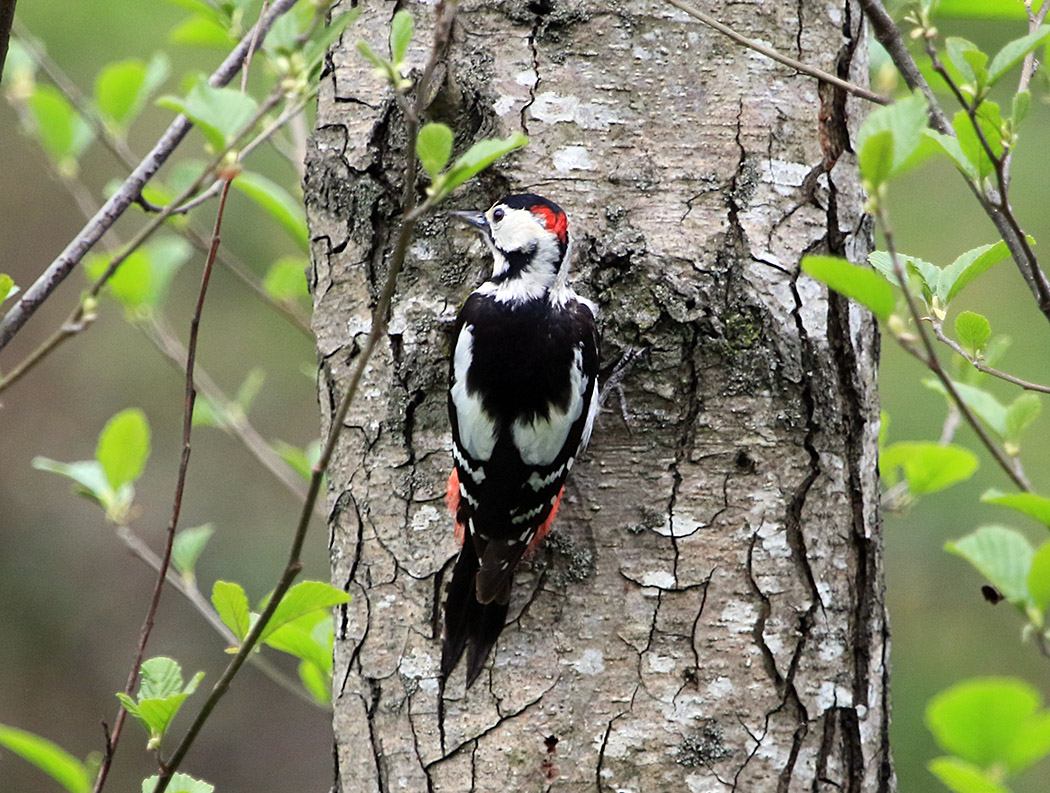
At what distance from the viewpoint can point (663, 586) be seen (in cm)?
164

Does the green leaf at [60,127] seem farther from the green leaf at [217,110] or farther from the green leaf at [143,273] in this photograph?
the green leaf at [217,110]

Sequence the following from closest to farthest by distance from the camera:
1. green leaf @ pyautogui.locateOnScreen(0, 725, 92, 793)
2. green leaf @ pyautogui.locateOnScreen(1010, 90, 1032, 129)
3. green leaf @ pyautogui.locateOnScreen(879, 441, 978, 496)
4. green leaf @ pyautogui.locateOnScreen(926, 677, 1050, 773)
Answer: green leaf @ pyautogui.locateOnScreen(926, 677, 1050, 773) < green leaf @ pyautogui.locateOnScreen(1010, 90, 1032, 129) < green leaf @ pyautogui.locateOnScreen(0, 725, 92, 793) < green leaf @ pyautogui.locateOnScreen(879, 441, 978, 496)

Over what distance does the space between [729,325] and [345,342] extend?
65 centimetres

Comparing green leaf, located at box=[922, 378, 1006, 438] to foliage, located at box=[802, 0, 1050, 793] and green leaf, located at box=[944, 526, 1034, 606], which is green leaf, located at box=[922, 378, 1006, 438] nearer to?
foliage, located at box=[802, 0, 1050, 793]

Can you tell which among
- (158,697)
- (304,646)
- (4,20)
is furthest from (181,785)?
(4,20)

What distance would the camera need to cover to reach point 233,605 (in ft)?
4.43

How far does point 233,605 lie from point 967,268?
1066 millimetres

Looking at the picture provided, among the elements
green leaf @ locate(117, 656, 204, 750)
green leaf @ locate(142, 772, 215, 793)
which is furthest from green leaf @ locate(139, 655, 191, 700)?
green leaf @ locate(142, 772, 215, 793)

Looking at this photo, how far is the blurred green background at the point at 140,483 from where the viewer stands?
5.05 metres

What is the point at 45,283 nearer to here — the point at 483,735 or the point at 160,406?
the point at 483,735

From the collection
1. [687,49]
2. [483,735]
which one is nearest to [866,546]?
[483,735]

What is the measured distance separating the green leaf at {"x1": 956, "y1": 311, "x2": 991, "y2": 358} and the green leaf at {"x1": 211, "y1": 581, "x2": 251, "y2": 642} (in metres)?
1.00

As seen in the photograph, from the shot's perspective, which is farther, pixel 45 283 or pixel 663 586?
pixel 663 586

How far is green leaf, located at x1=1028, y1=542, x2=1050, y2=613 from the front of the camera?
1.00m
